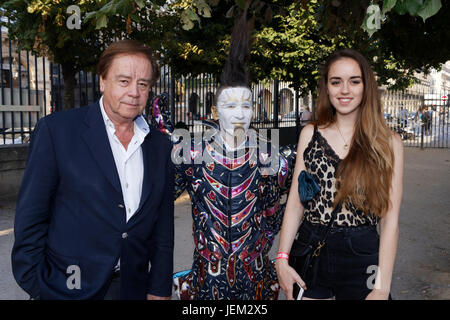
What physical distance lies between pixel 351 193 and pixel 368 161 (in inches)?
6.5

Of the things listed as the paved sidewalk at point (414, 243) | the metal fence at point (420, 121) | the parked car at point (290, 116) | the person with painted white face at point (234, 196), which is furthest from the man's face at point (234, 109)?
the metal fence at point (420, 121)

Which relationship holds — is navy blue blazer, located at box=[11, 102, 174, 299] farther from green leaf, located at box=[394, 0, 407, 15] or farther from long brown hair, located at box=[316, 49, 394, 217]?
green leaf, located at box=[394, 0, 407, 15]

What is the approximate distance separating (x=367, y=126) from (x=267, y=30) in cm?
680

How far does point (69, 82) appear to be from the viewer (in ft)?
24.4

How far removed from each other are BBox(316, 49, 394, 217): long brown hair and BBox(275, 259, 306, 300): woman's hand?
0.39 m

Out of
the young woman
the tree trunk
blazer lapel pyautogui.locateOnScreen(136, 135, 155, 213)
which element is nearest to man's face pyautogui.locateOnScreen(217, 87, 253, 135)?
the young woman

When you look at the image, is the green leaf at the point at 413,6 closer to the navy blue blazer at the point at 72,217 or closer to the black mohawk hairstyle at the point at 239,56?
the black mohawk hairstyle at the point at 239,56

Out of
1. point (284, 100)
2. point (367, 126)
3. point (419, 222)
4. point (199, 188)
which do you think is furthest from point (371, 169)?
point (284, 100)

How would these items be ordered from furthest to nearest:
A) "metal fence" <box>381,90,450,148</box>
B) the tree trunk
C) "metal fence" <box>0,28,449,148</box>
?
"metal fence" <box>381,90,450,148</box> < "metal fence" <box>0,28,449,148</box> < the tree trunk

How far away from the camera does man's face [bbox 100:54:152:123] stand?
1.94m

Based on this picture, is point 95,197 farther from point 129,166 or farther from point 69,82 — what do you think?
point 69,82

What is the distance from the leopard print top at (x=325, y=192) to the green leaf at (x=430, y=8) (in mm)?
720

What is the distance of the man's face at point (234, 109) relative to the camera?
8.98 feet
